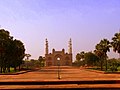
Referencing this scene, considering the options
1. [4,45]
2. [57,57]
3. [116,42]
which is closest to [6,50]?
[4,45]

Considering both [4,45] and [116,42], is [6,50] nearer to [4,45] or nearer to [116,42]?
[4,45]

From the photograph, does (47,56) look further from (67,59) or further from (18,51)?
(18,51)

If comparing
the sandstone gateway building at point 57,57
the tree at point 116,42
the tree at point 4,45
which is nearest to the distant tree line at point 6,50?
the tree at point 4,45

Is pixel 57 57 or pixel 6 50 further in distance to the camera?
pixel 57 57

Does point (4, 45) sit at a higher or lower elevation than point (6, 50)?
higher

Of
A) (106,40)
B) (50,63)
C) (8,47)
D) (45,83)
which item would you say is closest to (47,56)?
(50,63)

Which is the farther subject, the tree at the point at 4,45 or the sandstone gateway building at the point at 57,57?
the sandstone gateway building at the point at 57,57

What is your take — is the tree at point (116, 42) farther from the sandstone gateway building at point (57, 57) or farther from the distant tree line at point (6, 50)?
the sandstone gateway building at point (57, 57)

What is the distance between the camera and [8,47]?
42.5m

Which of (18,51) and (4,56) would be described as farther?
(18,51)

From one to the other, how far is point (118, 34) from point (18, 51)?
1721cm

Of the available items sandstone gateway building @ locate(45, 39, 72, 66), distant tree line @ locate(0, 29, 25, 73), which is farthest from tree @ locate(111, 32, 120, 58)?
sandstone gateway building @ locate(45, 39, 72, 66)

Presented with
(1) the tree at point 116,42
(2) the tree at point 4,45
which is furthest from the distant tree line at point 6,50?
(1) the tree at point 116,42

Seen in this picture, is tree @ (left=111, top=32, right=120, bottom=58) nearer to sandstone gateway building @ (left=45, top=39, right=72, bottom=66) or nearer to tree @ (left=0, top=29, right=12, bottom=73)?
tree @ (left=0, top=29, right=12, bottom=73)
